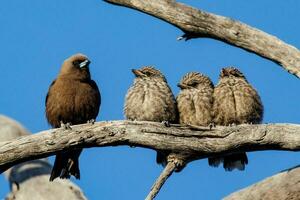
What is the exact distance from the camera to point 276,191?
8.37 meters

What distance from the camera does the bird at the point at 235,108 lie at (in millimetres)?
9039

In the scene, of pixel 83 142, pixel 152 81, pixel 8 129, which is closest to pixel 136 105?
pixel 152 81

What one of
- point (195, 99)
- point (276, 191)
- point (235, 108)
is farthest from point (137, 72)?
point (276, 191)

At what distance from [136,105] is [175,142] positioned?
0.99m

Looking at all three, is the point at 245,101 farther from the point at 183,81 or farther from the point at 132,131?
the point at 132,131

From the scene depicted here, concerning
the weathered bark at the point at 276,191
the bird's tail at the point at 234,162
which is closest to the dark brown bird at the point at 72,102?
the bird's tail at the point at 234,162

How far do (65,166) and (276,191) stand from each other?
106 inches

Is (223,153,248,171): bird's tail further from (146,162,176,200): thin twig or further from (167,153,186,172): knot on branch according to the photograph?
(146,162,176,200): thin twig

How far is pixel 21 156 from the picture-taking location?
843 cm

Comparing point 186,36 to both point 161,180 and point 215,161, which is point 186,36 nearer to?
point 215,161

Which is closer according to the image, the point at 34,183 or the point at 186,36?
the point at 186,36

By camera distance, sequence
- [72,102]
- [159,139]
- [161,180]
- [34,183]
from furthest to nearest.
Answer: [72,102] → [34,183] → [159,139] → [161,180]

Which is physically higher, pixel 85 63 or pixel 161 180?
pixel 85 63

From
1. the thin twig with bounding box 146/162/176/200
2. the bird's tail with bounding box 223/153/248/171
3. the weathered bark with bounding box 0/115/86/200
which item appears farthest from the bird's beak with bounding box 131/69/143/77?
the thin twig with bounding box 146/162/176/200
